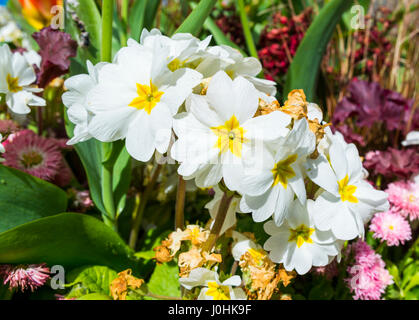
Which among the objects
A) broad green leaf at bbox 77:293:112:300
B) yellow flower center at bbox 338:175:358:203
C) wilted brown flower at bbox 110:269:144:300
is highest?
yellow flower center at bbox 338:175:358:203

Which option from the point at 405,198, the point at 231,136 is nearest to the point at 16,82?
the point at 231,136

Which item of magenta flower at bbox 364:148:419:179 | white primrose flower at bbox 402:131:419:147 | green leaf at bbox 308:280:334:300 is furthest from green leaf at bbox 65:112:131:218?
white primrose flower at bbox 402:131:419:147

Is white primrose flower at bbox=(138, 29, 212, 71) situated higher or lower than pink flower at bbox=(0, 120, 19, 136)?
higher

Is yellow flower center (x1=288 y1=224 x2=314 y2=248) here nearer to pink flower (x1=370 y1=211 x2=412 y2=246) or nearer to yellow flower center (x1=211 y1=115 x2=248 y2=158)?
yellow flower center (x1=211 y1=115 x2=248 y2=158)

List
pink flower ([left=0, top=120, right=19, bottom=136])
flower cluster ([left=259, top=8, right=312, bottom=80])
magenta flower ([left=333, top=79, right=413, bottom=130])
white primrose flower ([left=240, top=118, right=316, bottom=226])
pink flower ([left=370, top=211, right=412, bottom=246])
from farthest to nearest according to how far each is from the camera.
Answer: flower cluster ([left=259, top=8, right=312, bottom=80]) → magenta flower ([left=333, top=79, right=413, bottom=130]) → pink flower ([left=370, top=211, right=412, bottom=246]) → pink flower ([left=0, top=120, right=19, bottom=136]) → white primrose flower ([left=240, top=118, right=316, bottom=226])

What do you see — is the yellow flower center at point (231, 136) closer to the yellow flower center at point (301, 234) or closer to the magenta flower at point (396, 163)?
the yellow flower center at point (301, 234)

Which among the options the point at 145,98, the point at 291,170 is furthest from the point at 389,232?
the point at 145,98

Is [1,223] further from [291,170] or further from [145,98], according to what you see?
[291,170]
